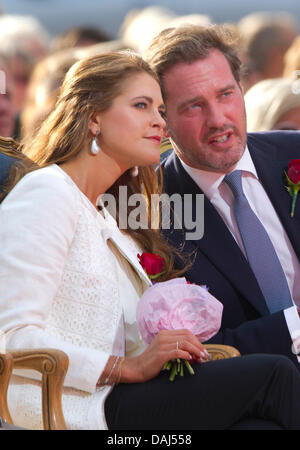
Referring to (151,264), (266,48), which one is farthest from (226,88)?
(266,48)

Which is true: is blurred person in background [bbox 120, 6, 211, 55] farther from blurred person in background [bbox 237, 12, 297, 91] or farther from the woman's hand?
the woman's hand

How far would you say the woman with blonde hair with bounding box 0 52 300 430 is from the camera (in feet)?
8.73

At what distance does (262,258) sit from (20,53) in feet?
12.4

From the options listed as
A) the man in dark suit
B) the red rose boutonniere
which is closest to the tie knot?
the man in dark suit

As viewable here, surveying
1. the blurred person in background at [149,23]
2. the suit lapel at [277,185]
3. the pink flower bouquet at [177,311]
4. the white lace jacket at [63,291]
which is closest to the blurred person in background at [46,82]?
the suit lapel at [277,185]

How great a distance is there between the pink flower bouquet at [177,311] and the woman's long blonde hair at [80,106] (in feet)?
1.53

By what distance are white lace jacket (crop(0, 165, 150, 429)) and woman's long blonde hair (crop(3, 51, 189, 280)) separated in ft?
0.50

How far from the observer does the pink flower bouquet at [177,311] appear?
9.03ft

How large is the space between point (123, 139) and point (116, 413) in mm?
977

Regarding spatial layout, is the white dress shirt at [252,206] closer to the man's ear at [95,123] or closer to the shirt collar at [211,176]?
the shirt collar at [211,176]

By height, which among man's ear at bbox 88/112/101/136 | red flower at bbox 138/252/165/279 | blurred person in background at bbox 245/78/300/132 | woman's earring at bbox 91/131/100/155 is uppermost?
Result: blurred person in background at bbox 245/78/300/132
